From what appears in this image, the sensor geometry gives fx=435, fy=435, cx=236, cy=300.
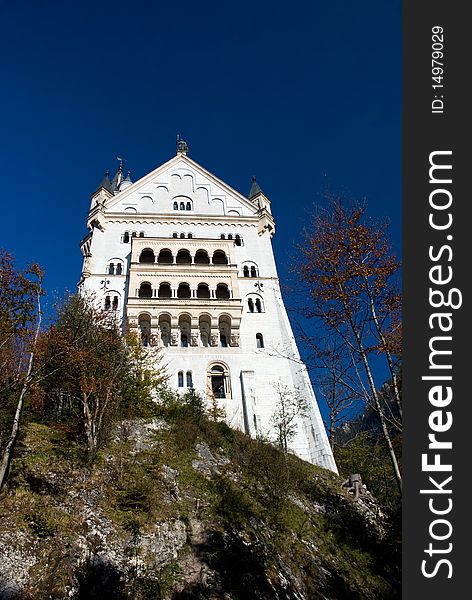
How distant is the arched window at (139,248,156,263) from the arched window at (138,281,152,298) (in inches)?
107

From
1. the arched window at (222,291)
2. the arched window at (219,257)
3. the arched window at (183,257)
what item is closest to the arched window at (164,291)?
the arched window at (183,257)

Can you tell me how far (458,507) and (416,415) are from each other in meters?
1.22

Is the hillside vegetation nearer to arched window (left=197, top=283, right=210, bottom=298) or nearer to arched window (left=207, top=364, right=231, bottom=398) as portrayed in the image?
arched window (left=207, top=364, right=231, bottom=398)

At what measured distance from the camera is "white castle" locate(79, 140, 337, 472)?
3024 centimetres

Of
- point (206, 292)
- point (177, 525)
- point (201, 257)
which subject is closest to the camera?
point (177, 525)

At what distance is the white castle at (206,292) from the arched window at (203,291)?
8cm

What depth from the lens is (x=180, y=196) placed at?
42.3m

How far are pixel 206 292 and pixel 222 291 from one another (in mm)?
1302

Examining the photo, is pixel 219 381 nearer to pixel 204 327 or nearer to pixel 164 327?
pixel 204 327

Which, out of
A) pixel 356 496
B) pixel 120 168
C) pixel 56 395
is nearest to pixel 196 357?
pixel 56 395

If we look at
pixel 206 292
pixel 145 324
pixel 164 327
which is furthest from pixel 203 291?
pixel 145 324

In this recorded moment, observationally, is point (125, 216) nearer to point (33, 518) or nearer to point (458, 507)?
point (33, 518)

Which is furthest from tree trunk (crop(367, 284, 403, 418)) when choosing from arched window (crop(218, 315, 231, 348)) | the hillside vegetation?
arched window (crop(218, 315, 231, 348))

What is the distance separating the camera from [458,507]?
223 inches
